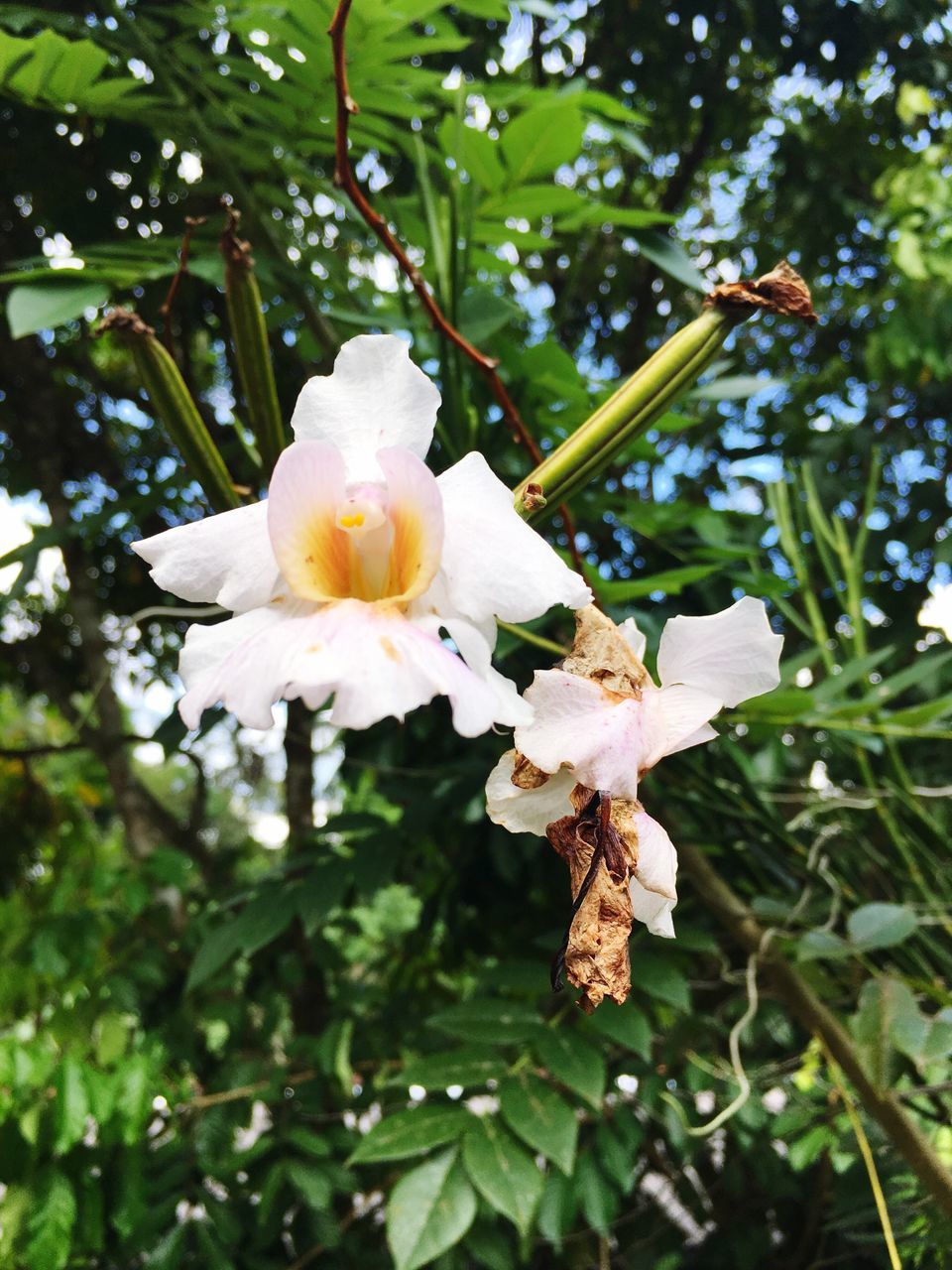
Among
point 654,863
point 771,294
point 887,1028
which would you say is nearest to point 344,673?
point 654,863

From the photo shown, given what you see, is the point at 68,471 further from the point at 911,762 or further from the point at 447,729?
the point at 911,762

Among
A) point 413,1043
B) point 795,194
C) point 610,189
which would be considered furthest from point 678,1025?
point 610,189

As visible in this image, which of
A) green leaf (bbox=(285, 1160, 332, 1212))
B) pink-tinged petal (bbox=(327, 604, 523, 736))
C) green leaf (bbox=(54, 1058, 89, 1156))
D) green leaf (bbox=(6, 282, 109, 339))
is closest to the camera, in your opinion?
pink-tinged petal (bbox=(327, 604, 523, 736))

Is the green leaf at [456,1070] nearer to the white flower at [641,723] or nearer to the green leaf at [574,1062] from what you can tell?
the green leaf at [574,1062]

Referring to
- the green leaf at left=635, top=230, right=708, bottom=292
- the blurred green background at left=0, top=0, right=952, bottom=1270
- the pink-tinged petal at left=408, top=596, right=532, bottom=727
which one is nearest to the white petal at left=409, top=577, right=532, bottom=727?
the pink-tinged petal at left=408, top=596, right=532, bottom=727

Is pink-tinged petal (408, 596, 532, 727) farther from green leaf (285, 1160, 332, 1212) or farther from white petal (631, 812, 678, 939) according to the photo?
green leaf (285, 1160, 332, 1212)

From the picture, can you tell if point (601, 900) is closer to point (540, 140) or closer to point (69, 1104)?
point (540, 140)

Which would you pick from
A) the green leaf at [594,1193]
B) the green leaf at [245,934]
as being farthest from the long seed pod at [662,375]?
the green leaf at [594,1193]
